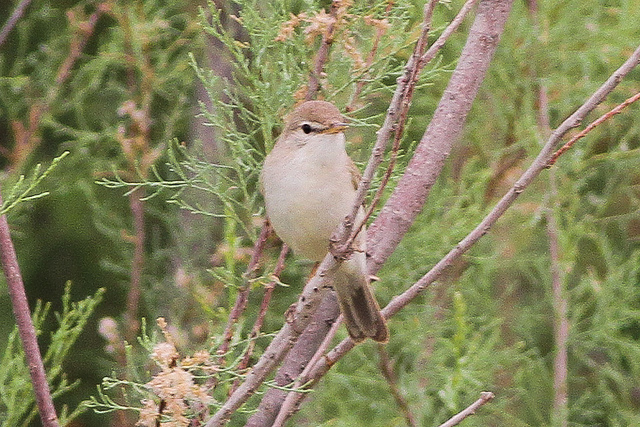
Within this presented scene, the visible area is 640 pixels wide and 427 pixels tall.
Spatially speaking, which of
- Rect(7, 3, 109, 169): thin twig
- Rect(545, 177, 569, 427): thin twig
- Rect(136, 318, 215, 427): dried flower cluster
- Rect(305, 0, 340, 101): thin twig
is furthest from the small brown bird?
Rect(7, 3, 109, 169): thin twig

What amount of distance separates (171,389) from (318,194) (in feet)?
3.03

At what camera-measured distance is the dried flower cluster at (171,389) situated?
60.8 inches

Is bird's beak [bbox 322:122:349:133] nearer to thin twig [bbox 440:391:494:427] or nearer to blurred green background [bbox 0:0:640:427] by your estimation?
blurred green background [bbox 0:0:640:427]

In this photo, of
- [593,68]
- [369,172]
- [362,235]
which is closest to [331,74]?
[362,235]

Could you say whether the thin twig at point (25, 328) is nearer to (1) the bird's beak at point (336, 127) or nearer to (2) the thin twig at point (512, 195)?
(2) the thin twig at point (512, 195)

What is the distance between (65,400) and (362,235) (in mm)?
1901

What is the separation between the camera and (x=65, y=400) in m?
3.71

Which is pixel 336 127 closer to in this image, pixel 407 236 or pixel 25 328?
pixel 407 236

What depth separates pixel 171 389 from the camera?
154 cm

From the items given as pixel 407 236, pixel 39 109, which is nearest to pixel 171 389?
pixel 407 236

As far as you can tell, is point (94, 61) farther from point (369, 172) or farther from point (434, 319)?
point (369, 172)

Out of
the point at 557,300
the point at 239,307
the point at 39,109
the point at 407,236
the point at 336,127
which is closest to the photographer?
the point at 239,307

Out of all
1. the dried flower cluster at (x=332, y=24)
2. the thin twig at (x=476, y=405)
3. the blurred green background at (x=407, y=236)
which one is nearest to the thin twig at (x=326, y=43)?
the dried flower cluster at (x=332, y=24)

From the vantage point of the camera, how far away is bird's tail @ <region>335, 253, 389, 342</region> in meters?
2.27
